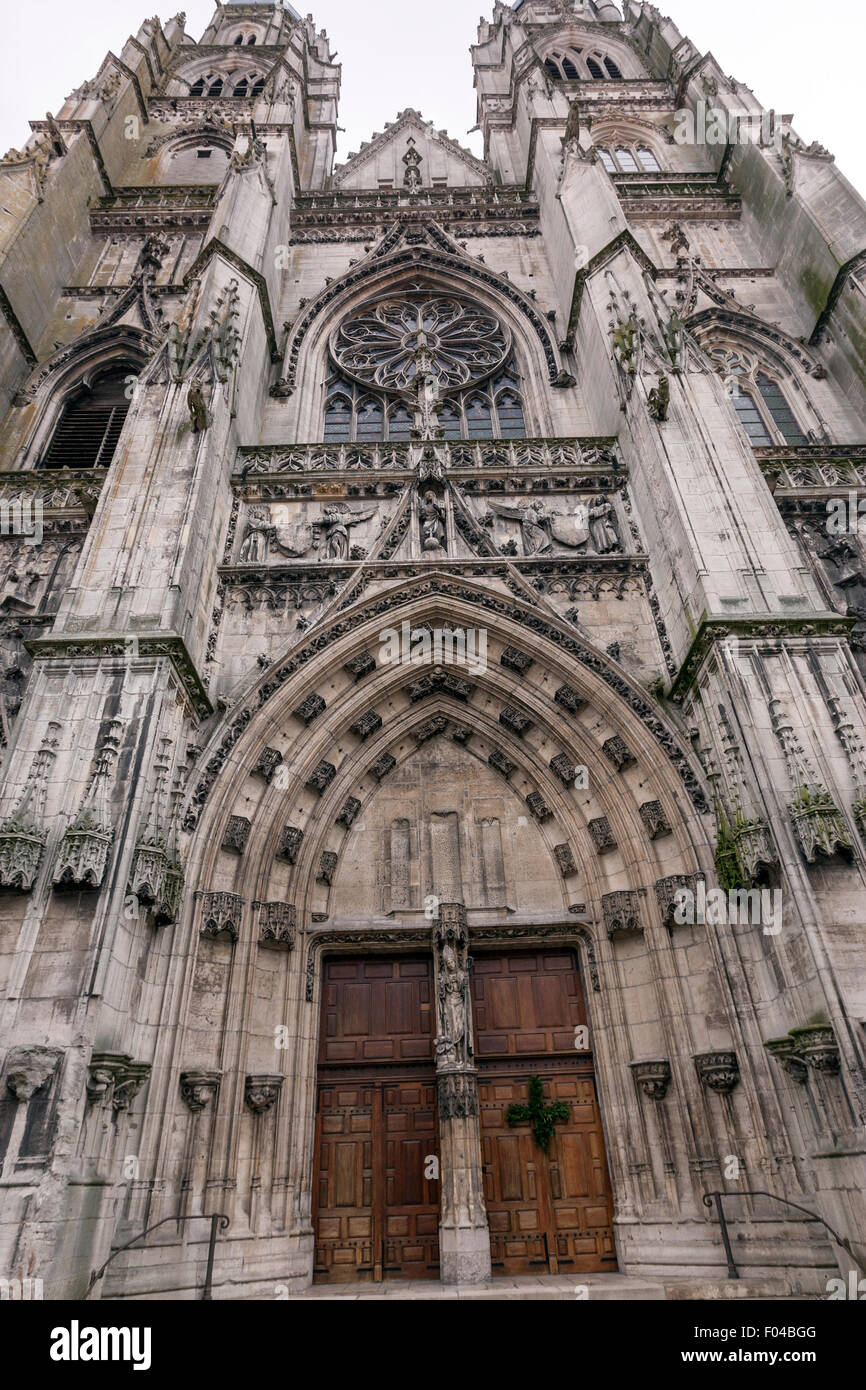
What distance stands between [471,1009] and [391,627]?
4.59m

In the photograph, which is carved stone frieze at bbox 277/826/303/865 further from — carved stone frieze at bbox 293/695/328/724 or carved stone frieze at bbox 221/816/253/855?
carved stone frieze at bbox 293/695/328/724

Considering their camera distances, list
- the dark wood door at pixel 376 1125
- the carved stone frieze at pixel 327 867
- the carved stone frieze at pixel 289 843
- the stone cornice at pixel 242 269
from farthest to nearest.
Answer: the stone cornice at pixel 242 269 < the carved stone frieze at pixel 327 867 < the carved stone frieze at pixel 289 843 < the dark wood door at pixel 376 1125

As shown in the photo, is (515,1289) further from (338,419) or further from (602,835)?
(338,419)

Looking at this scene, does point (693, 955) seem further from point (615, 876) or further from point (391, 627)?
point (391, 627)

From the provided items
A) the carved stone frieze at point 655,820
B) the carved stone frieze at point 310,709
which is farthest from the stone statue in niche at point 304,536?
the carved stone frieze at point 655,820

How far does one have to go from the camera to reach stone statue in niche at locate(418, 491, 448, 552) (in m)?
10.3

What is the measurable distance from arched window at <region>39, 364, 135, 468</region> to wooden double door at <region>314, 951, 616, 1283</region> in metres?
9.72

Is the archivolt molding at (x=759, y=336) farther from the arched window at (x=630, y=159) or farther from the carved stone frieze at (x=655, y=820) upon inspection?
the carved stone frieze at (x=655, y=820)

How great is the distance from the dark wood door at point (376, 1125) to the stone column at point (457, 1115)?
40 centimetres

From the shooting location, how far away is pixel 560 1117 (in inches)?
315

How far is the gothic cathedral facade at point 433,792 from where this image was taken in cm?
646

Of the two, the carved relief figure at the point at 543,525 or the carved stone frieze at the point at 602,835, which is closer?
the carved stone frieze at the point at 602,835
